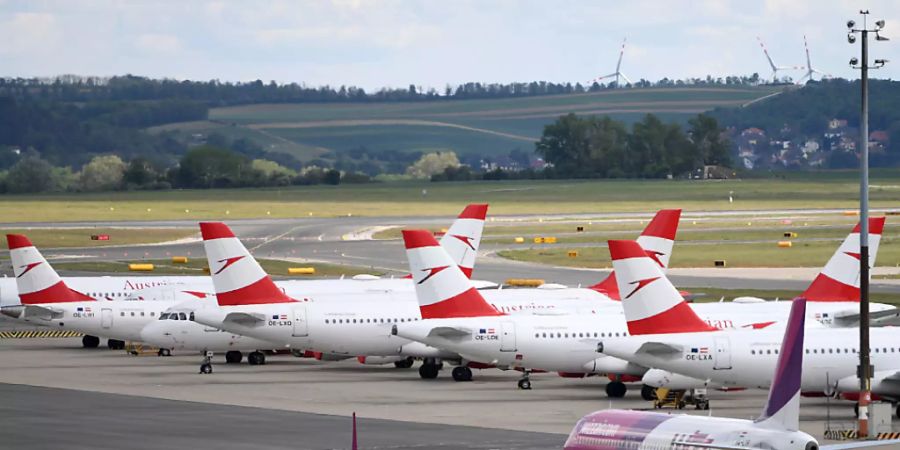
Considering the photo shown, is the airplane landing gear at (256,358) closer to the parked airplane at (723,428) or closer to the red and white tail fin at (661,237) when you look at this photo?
the red and white tail fin at (661,237)

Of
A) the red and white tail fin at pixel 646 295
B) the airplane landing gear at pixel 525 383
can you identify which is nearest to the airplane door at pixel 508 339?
the airplane landing gear at pixel 525 383

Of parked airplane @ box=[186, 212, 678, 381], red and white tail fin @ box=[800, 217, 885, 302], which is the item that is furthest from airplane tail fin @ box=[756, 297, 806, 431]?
red and white tail fin @ box=[800, 217, 885, 302]

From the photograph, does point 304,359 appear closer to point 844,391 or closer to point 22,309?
point 22,309

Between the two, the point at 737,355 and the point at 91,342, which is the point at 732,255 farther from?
the point at 737,355

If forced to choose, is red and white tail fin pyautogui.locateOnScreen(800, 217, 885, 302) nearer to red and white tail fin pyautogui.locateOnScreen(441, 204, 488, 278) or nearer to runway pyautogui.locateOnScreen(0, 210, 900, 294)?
red and white tail fin pyautogui.locateOnScreen(441, 204, 488, 278)

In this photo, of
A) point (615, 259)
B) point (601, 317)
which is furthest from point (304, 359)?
point (615, 259)

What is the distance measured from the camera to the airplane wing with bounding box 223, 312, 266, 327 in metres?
68.2

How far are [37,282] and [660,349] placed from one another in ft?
119

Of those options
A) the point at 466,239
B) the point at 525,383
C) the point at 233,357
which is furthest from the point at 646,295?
the point at 466,239

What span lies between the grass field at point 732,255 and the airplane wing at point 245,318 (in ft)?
204

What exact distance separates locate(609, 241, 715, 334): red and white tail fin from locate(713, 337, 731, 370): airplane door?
1060mm

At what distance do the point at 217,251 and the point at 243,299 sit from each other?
230 centimetres

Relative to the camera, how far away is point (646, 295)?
182 feet

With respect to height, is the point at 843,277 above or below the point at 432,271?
below
